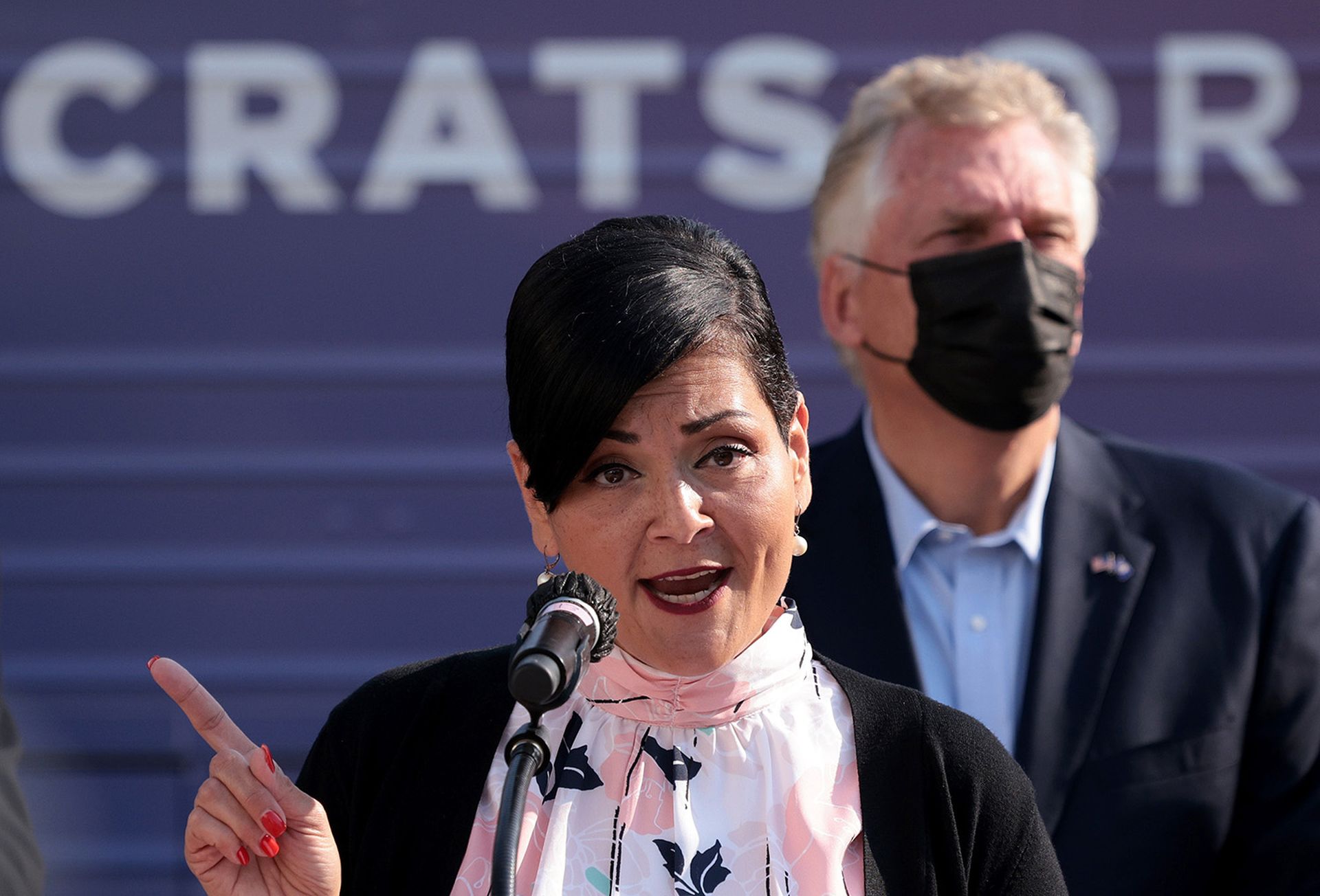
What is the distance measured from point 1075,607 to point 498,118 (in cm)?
157

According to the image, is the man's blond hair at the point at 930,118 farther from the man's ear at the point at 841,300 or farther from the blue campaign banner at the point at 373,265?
the blue campaign banner at the point at 373,265

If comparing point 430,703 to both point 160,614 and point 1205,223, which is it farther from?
point 1205,223

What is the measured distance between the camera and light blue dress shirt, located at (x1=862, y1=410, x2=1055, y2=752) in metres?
2.54

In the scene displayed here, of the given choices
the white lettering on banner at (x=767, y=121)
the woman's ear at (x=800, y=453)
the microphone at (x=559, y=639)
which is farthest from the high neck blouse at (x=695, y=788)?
the white lettering on banner at (x=767, y=121)

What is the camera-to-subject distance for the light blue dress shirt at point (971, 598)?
2545mm

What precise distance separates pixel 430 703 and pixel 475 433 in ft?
4.87

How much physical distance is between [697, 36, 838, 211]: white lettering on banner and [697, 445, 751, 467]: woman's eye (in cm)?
164

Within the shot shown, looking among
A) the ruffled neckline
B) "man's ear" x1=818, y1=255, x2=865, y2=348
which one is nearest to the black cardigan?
the ruffled neckline

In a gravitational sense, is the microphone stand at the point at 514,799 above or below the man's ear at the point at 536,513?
below

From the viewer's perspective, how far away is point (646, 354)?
1.66 metres

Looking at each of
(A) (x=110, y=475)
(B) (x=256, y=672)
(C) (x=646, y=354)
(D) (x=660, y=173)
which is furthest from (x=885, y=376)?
(A) (x=110, y=475)

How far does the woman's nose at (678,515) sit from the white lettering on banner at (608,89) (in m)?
1.72

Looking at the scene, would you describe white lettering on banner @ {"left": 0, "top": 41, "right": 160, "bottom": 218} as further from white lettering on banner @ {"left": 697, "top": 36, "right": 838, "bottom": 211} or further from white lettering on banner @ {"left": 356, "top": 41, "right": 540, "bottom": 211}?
white lettering on banner @ {"left": 697, "top": 36, "right": 838, "bottom": 211}

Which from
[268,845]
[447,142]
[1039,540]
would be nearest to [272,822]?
[268,845]
